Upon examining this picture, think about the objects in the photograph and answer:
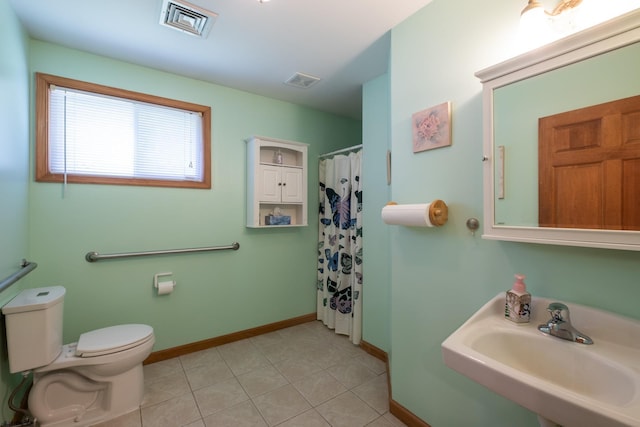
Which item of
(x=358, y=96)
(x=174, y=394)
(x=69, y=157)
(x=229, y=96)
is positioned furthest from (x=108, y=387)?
(x=358, y=96)

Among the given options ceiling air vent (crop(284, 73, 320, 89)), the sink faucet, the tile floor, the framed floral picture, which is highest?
ceiling air vent (crop(284, 73, 320, 89))

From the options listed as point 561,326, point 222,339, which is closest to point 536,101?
point 561,326

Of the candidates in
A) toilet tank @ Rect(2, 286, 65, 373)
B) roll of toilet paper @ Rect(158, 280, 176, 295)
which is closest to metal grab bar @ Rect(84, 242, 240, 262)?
roll of toilet paper @ Rect(158, 280, 176, 295)

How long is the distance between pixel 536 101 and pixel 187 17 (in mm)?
1835

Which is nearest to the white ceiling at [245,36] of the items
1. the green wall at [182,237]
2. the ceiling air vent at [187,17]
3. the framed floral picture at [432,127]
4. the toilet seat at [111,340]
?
the ceiling air vent at [187,17]

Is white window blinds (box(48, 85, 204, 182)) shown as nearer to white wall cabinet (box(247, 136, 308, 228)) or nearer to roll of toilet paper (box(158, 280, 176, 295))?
white wall cabinet (box(247, 136, 308, 228))

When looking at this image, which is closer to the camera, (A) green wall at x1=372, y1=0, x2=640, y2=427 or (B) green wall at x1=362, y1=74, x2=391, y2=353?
(A) green wall at x1=372, y1=0, x2=640, y2=427

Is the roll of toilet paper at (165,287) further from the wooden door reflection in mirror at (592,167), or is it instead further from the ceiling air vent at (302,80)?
the wooden door reflection in mirror at (592,167)

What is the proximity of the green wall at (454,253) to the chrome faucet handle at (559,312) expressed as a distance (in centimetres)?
9

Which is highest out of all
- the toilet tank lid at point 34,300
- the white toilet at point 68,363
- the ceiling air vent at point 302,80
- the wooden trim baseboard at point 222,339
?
the ceiling air vent at point 302,80

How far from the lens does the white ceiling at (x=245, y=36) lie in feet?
4.87

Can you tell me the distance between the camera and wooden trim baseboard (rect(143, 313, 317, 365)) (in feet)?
7.22

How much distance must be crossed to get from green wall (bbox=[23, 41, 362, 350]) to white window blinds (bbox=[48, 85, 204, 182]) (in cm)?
13

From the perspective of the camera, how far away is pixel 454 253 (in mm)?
1331
